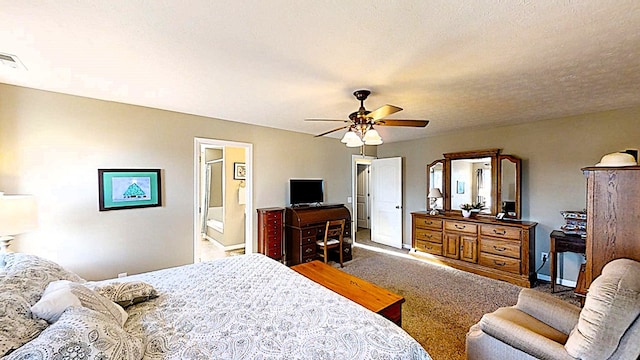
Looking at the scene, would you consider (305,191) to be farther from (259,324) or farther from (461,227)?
(259,324)

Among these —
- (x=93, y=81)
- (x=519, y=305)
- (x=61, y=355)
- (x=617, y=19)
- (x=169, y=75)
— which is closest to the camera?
(x=61, y=355)

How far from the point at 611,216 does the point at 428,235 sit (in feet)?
10.8

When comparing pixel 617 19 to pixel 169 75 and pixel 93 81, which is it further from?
pixel 93 81

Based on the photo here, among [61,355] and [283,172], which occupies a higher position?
[283,172]

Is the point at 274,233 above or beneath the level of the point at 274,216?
beneath

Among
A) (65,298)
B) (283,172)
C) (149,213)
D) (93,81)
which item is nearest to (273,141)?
(283,172)

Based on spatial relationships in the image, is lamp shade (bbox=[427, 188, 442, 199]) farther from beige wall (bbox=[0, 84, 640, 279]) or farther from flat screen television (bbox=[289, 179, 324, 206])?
flat screen television (bbox=[289, 179, 324, 206])

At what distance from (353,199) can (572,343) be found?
4.59 meters

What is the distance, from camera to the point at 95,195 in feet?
10.2

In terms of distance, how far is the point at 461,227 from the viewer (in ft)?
14.4

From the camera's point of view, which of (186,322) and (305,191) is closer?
(186,322)

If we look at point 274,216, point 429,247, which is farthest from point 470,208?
point 274,216

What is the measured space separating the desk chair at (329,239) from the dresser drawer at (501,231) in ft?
7.18

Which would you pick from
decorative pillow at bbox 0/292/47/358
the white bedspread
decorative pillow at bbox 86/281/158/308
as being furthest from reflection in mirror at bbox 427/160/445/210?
decorative pillow at bbox 0/292/47/358
